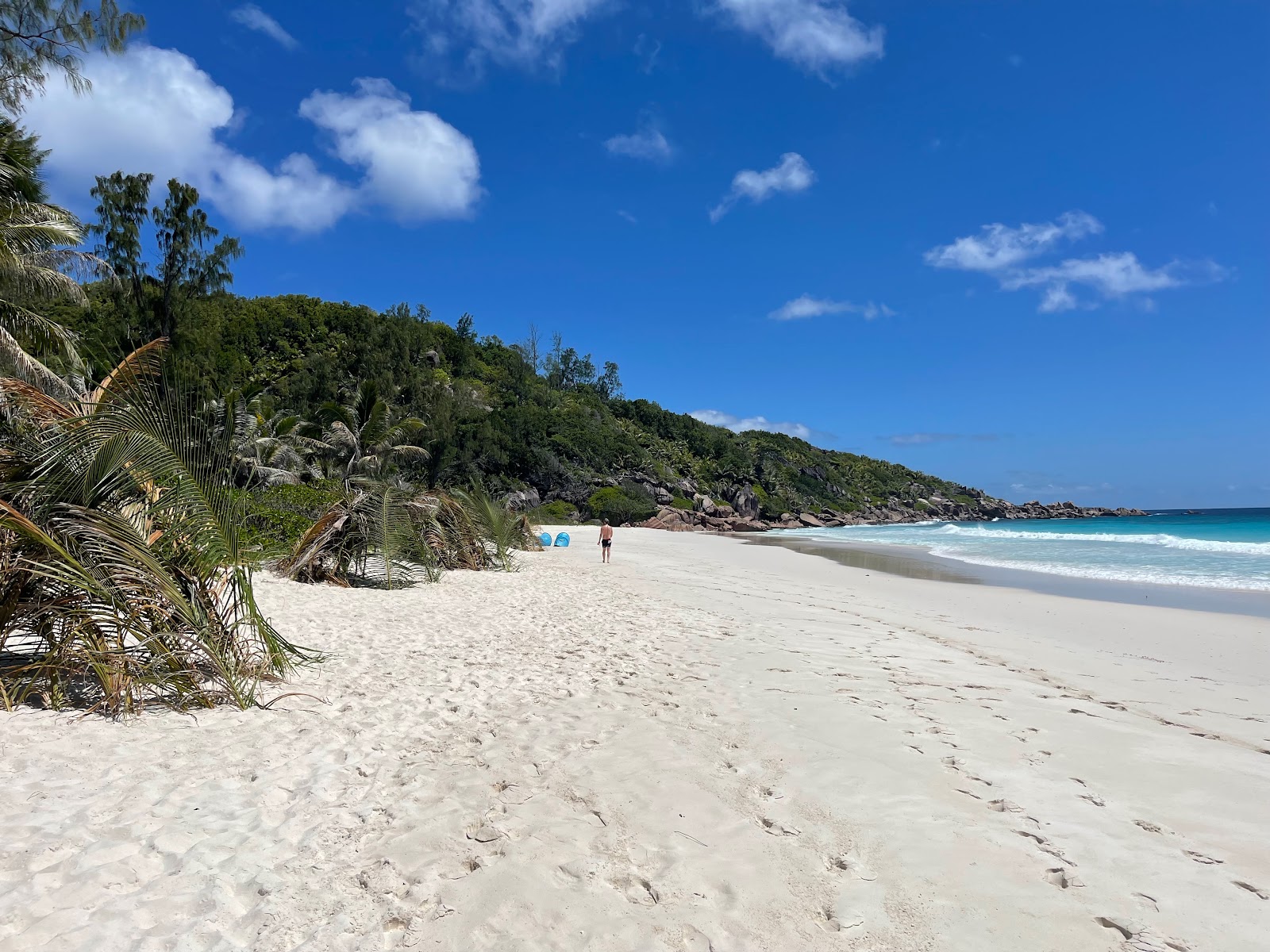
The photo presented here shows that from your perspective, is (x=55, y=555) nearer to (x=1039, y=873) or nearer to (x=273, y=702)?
(x=273, y=702)

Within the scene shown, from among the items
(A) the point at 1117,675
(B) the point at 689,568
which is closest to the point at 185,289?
(B) the point at 689,568

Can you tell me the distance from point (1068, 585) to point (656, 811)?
1542 cm

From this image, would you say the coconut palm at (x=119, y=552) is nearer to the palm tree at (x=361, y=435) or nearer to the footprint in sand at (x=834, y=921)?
the footprint in sand at (x=834, y=921)

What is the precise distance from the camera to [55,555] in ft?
14.0

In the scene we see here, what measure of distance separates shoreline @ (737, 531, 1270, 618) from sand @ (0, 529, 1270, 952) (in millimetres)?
7083

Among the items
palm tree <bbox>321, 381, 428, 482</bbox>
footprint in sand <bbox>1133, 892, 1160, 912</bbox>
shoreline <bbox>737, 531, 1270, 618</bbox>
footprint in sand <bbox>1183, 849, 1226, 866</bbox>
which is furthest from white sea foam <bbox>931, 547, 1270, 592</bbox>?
palm tree <bbox>321, 381, 428, 482</bbox>

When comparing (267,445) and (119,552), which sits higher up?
(267,445)

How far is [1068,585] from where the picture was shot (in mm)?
15203

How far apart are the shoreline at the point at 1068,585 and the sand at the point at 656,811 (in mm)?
7083

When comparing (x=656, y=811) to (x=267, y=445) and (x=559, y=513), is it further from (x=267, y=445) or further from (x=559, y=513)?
(x=559, y=513)

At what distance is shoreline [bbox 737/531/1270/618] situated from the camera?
12391 mm

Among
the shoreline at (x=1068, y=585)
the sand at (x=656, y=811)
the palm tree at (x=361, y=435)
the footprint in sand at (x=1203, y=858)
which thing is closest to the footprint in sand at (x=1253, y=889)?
the sand at (x=656, y=811)

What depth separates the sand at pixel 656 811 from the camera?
2.51 metres

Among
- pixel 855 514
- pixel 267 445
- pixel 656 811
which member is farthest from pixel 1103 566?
pixel 855 514
